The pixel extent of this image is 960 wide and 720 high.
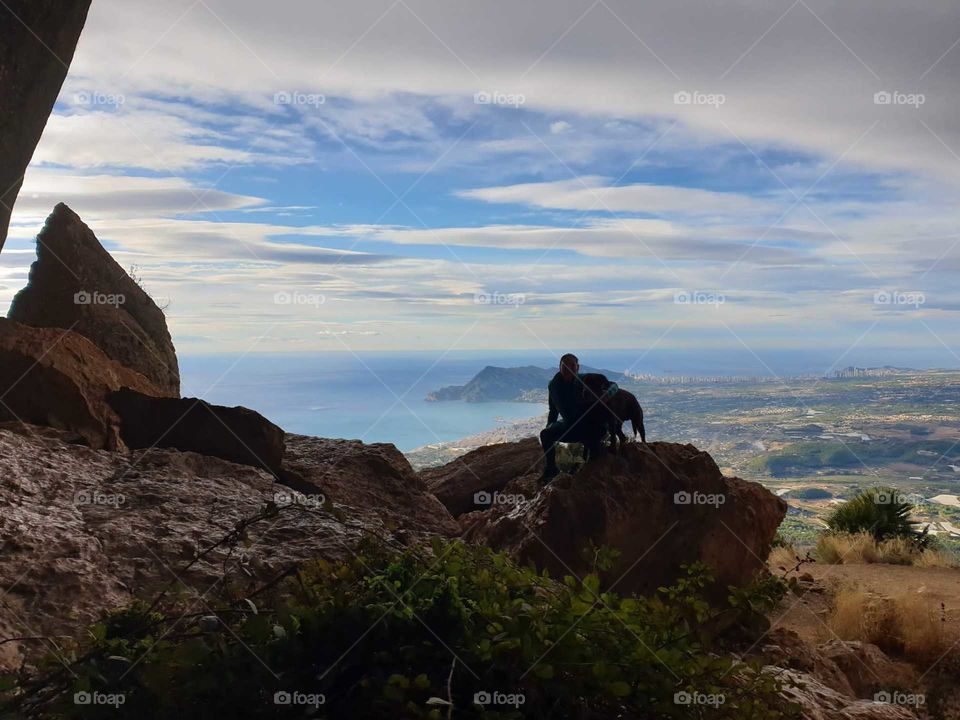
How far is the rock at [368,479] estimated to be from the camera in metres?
7.35

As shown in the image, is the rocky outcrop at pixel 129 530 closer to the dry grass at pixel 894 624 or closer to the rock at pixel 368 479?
the rock at pixel 368 479

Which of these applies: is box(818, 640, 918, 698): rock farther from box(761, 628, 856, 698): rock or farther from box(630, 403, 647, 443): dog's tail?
box(630, 403, 647, 443): dog's tail

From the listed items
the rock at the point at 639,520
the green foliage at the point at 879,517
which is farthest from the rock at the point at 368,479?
the green foliage at the point at 879,517

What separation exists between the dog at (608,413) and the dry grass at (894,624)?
12.8ft

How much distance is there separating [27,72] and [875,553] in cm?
1746

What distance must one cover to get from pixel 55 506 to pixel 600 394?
17.7 feet

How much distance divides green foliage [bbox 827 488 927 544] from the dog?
41.2 feet

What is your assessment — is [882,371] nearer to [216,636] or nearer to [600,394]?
[600,394]

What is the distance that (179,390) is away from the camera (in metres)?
12.1

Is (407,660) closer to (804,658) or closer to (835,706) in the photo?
(835,706)

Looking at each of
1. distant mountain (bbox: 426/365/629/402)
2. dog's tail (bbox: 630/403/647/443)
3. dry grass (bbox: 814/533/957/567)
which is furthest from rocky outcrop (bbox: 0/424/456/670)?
distant mountain (bbox: 426/365/629/402)

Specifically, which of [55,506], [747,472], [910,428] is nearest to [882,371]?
[910,428]

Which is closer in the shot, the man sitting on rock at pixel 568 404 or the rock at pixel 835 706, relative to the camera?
the rock at pixel 835 706

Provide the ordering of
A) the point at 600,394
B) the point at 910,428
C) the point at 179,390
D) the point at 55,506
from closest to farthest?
1. the point at 55,506
2. the point at 600,394
3. the point at 179,390
4. the point at 910,428
